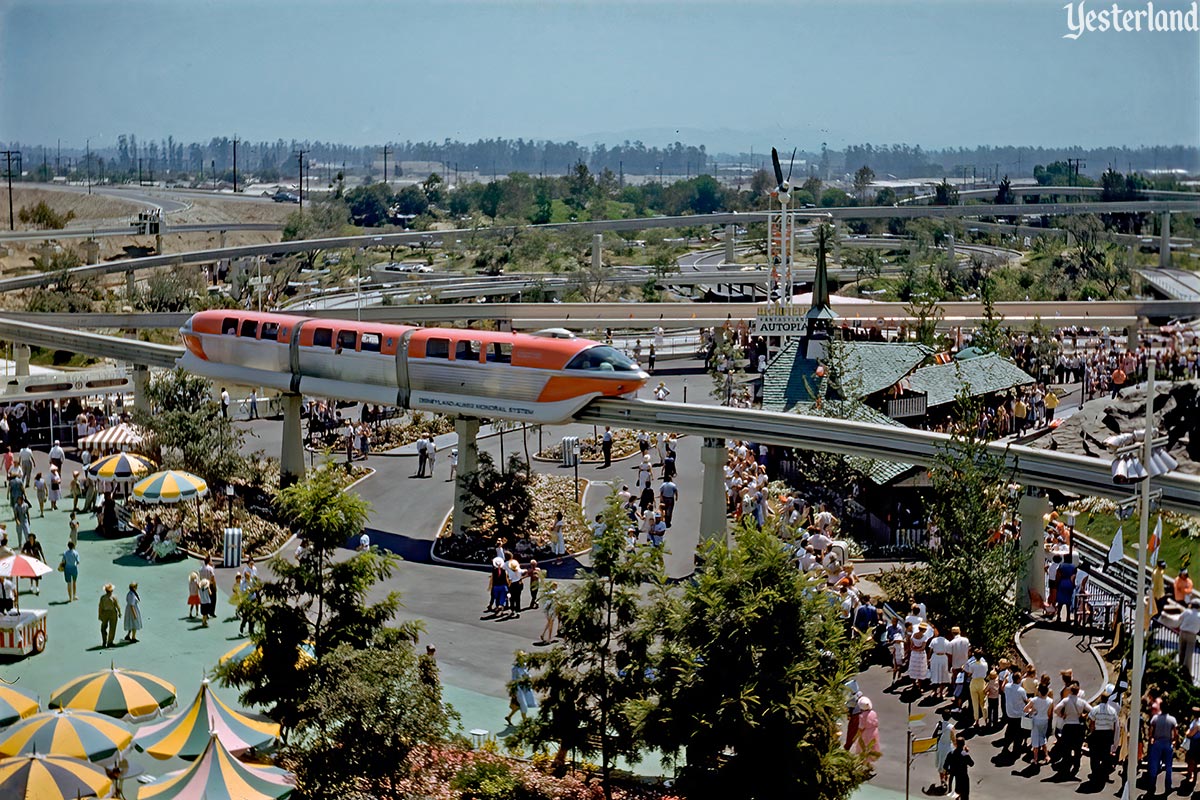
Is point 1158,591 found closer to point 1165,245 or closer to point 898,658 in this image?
point 898,658

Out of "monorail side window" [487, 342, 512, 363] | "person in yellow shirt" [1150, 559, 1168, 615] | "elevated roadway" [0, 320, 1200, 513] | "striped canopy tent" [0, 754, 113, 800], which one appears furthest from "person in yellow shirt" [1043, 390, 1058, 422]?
"striped canopy tent" [0, 754, 113, 800]

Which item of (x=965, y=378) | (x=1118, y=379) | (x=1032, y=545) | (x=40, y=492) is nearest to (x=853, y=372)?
(x=965, y=378)

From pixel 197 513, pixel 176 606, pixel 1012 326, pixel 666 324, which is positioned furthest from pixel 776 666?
pixel 666 324

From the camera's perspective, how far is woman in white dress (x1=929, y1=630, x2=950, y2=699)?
24.3 metres

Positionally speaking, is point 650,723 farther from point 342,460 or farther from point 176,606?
point 342,460

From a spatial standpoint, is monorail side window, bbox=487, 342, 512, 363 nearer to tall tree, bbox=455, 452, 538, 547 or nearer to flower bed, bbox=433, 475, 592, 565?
tall tree, bbox=455, 452, 538, 547

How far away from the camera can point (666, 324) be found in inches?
2694

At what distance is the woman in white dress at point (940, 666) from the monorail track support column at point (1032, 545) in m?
4.46

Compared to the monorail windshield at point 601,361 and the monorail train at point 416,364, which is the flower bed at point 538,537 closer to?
the monorail train at point 416,364

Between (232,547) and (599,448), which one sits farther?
(599,448)

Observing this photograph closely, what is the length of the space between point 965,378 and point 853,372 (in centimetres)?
333

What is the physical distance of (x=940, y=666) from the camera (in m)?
24.3

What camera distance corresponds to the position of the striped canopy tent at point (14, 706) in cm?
2150

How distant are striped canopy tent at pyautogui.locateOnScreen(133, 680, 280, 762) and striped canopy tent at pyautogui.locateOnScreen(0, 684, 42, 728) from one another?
2237mm
